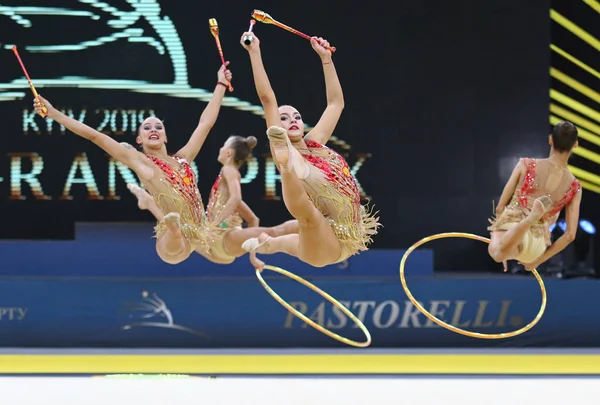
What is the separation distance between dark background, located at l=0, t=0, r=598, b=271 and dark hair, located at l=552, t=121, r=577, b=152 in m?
4.55

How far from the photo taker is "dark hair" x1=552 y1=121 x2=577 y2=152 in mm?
6555

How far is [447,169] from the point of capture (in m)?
11.4

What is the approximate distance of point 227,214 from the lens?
7301 mm

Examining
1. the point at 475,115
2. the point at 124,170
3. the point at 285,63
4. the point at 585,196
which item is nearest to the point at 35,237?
the point at 124,170

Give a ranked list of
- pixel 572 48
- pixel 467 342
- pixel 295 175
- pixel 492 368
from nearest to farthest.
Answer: pixel 295 175
pixel 492 368
pixel 467 342
pixel 572 48

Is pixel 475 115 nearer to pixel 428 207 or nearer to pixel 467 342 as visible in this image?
pixel 428 207

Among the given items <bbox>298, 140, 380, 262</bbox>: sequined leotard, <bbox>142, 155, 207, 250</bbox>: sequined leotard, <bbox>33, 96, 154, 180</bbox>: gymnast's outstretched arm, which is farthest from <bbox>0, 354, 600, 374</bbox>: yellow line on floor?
<bbox>298, 140, 380, 262</bbox>: sequined leotard

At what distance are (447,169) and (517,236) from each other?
4816mm

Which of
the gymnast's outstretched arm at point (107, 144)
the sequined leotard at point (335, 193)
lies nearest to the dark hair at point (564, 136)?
the sequined leotard at point (335, 193)

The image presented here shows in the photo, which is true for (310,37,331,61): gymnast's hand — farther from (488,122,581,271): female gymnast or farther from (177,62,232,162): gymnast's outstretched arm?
(488,122,581,271): female gymnast

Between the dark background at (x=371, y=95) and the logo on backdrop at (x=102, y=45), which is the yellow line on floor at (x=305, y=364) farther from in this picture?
the logo on backdrop at (x=102, y=45)

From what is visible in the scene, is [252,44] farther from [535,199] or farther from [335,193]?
[535,199]

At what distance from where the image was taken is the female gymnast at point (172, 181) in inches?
247

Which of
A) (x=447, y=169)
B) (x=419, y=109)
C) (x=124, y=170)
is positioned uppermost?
(x=419, y=109)
